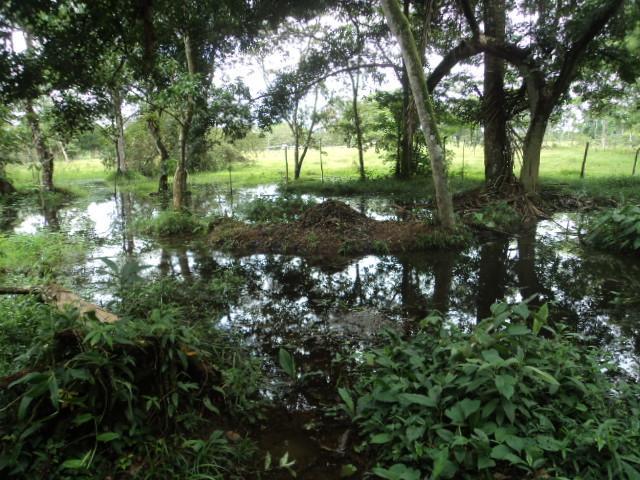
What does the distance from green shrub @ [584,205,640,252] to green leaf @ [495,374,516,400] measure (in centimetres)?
610

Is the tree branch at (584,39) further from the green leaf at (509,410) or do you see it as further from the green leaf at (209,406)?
the green leaf at (209,406)

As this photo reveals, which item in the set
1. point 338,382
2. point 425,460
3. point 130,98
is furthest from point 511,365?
point 130,98

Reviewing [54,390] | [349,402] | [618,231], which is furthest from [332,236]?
[54,390]

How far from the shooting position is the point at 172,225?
32.3 feet

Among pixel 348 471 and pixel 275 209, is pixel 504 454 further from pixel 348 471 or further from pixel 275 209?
pixel 275 209

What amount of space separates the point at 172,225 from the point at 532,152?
10432 millimetres

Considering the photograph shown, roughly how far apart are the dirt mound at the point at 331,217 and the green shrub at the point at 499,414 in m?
5.95

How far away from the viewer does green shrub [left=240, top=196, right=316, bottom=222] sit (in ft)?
33.4

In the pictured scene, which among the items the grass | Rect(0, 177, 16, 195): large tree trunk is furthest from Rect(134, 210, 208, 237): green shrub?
Rect(0, 177, 16, 195): large tree trunk

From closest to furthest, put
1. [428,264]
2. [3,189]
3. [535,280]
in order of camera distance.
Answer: [535,280] < [428,264] < [3,189]

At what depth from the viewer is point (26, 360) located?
102 inches

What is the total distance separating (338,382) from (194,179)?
76.3ft

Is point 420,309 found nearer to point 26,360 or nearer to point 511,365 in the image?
point 511,365

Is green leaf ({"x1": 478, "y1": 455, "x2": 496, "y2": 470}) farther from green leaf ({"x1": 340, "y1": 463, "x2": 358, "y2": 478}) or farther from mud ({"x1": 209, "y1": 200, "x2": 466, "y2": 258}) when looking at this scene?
mud ({"x1": 209, "y1": 200, "x2": 466, "y2": 258})
